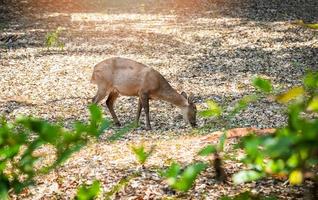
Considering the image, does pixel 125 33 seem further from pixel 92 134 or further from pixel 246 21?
pixel 92 134

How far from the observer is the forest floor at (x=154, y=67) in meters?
5.40

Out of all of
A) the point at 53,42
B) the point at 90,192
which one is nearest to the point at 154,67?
the point at 53,42

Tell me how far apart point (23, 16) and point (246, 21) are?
8.33 m

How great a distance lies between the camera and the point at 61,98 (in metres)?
11.2

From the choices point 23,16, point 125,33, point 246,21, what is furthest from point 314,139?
point 23,16

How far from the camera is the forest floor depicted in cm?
540

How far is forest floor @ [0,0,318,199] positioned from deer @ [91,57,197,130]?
13.3 inches

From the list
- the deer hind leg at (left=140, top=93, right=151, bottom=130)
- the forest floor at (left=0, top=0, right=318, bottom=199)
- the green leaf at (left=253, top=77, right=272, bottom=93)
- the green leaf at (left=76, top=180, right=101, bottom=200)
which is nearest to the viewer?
the green leaf at (left=253, top=77, right=272, bottom=93)

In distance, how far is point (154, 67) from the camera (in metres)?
13.9

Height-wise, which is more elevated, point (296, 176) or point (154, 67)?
point (296, 176)

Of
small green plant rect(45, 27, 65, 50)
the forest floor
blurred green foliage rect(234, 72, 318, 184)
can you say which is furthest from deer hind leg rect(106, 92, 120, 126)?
blurred green foliage rect(234, 72, 318, 184)

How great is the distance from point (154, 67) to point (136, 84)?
5017mm

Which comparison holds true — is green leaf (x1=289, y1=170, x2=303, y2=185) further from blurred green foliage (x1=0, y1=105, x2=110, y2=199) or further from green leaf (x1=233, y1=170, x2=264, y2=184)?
blurred green foliage (x1=0, y1=105, x2=110, y2=199)

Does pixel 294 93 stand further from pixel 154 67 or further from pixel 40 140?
pixel 154 67
